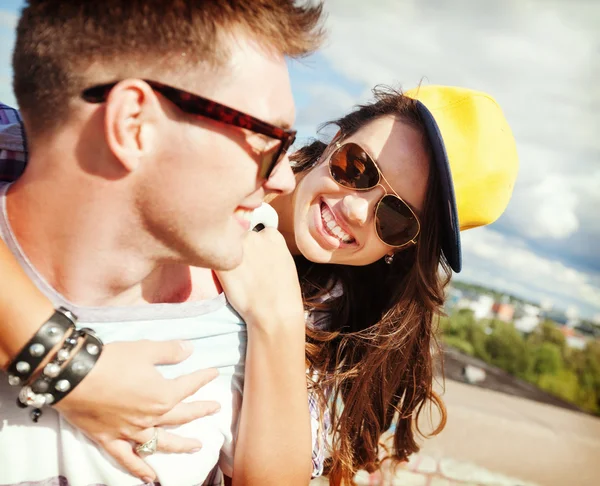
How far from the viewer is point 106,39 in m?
1.28

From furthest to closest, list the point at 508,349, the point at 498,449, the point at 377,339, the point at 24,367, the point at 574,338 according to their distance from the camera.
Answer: the point at 574,338 < the point at 508,349 < the point at 498,449 < the point at 377,339 < the point at 24,367

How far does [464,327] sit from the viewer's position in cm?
1080

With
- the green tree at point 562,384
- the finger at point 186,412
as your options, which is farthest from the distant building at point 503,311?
the finger at point 186,412

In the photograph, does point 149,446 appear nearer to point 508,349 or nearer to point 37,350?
point 37,350

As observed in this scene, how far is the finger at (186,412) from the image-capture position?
1.50 metres

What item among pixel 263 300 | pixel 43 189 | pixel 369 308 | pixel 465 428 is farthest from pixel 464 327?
pixel 43 189

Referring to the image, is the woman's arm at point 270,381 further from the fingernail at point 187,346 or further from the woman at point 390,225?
the woman at point 390,225

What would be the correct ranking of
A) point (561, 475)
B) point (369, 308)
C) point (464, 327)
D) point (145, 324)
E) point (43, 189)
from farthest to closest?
point (464, 327)
point (561, 475)
point (369, 308)
point (145, 324)
point (43, 189)

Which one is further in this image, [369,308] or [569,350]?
[569,350]

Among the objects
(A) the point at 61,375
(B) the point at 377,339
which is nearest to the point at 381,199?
(B) the point at 377,339

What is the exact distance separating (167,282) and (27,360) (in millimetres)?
569

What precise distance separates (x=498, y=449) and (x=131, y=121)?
5.13 metres

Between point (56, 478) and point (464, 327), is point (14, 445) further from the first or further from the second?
point (464, 327)

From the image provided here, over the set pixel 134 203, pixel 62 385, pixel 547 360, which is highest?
pixel 134 203
